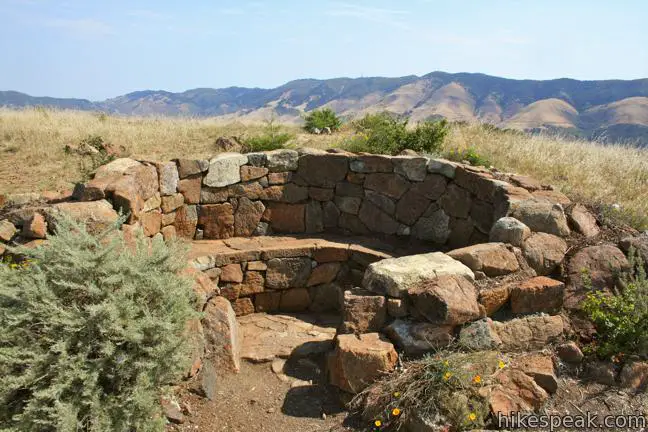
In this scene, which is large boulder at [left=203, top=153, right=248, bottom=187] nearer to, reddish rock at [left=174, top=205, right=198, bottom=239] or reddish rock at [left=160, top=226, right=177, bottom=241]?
reddish rock at [left=174, top=205, right=198, bottom=239]

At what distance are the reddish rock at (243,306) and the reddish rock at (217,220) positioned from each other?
3.20 feet

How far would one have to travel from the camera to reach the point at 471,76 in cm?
5659

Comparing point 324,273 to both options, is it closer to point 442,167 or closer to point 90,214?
point 442,167

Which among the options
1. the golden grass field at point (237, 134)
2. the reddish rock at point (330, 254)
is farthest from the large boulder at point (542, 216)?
the reddish rock at point (330, 254)

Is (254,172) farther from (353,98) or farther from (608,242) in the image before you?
(353,98)

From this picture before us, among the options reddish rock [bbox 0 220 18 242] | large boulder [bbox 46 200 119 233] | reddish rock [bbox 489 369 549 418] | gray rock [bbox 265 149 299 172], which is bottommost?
reddish rock [bbox 489 369 549 418]

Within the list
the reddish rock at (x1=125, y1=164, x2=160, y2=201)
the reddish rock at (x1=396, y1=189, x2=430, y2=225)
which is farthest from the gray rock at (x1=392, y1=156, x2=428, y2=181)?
the reddish rock at (x1=125, y1=164, x2=160, y2=201)

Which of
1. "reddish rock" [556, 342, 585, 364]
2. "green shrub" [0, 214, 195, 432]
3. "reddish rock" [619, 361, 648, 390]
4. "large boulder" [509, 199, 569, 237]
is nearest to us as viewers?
"green shrub" [0, 214, 195, 432]

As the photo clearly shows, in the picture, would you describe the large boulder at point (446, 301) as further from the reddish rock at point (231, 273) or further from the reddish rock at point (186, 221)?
the reddish rock at point (186, 221)

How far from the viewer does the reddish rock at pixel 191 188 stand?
19.2 feet

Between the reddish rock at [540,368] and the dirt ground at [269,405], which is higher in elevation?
the reddish rock at [540,368]

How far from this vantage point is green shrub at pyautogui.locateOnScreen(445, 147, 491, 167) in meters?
6.64

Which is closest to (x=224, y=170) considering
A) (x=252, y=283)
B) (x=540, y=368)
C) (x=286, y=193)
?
(x=286, y=193)

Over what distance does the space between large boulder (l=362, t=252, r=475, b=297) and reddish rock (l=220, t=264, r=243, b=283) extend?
6.67 feet
